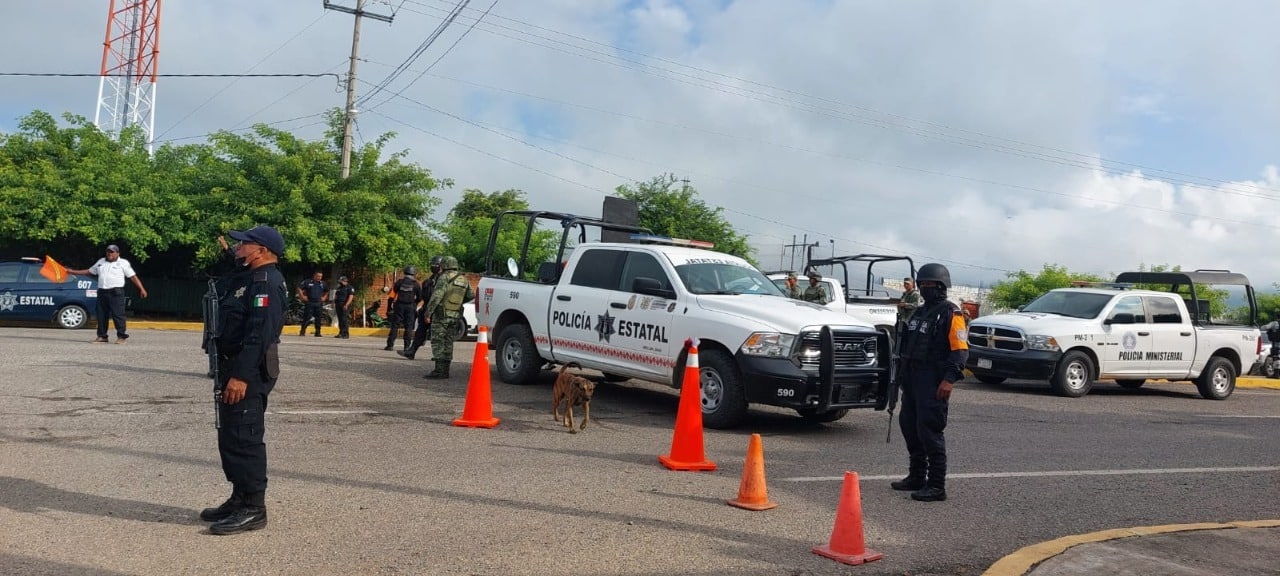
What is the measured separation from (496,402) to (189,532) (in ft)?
18.5

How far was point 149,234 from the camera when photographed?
81.1ft

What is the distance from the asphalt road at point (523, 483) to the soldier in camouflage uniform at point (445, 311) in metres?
0.35

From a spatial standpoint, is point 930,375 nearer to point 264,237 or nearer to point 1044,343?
point 264,237

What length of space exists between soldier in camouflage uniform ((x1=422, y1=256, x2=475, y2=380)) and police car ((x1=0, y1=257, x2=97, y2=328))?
11.8 m

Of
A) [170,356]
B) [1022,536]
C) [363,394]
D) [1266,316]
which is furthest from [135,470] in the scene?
[1266,316]

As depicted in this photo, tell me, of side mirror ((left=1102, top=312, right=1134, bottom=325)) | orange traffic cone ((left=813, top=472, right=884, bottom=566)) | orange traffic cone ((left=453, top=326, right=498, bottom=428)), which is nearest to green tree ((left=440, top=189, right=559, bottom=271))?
side mirror ((left=1102, top=312, right=1134, bottom=325))

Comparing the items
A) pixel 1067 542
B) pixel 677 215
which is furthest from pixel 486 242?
pixel 1067 542

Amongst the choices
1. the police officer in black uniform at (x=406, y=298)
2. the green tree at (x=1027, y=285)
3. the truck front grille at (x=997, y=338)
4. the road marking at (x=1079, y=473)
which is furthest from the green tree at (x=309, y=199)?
the green tree at (x=1027, y=285)

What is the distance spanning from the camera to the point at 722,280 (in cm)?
1062

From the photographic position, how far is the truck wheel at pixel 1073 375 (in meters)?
15.2

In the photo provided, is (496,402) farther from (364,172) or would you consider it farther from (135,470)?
(364,172)

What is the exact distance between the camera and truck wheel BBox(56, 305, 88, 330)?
20.4 metres

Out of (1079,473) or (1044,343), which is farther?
(1044,343)

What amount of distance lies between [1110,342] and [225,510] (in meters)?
14.2
